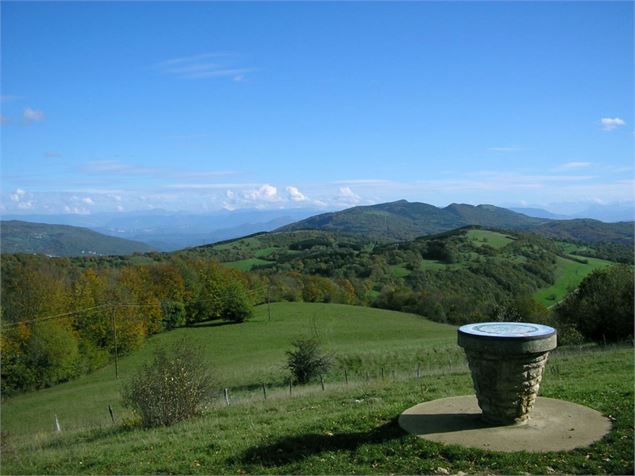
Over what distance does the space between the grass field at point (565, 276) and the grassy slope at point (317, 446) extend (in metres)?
72.3

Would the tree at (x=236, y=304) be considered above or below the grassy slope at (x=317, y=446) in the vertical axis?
below

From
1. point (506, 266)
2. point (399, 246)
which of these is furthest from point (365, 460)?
point (399, 246)

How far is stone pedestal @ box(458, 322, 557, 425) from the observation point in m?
9.90

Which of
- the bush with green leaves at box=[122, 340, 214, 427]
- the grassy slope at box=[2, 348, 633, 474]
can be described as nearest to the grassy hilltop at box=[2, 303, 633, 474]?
the grassy slope at box=[2, 348, 633, 474]

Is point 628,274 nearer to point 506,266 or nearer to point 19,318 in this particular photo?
point 19,318

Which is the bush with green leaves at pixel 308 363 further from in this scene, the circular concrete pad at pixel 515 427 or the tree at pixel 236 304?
the tree at pixel 236 304

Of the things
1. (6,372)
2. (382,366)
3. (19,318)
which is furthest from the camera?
(19,318)

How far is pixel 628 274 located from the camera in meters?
39.9

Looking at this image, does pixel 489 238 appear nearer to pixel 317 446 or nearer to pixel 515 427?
pixel 515 427

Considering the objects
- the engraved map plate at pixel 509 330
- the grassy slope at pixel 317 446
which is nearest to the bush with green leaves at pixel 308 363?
the grassy slope at pixel 317 446

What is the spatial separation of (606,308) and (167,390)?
113ft

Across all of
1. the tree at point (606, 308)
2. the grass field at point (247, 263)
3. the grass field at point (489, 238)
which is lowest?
the grass field at point (247, 263)

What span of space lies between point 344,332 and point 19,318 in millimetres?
33295

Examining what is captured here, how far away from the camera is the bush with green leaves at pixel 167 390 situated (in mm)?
15609
